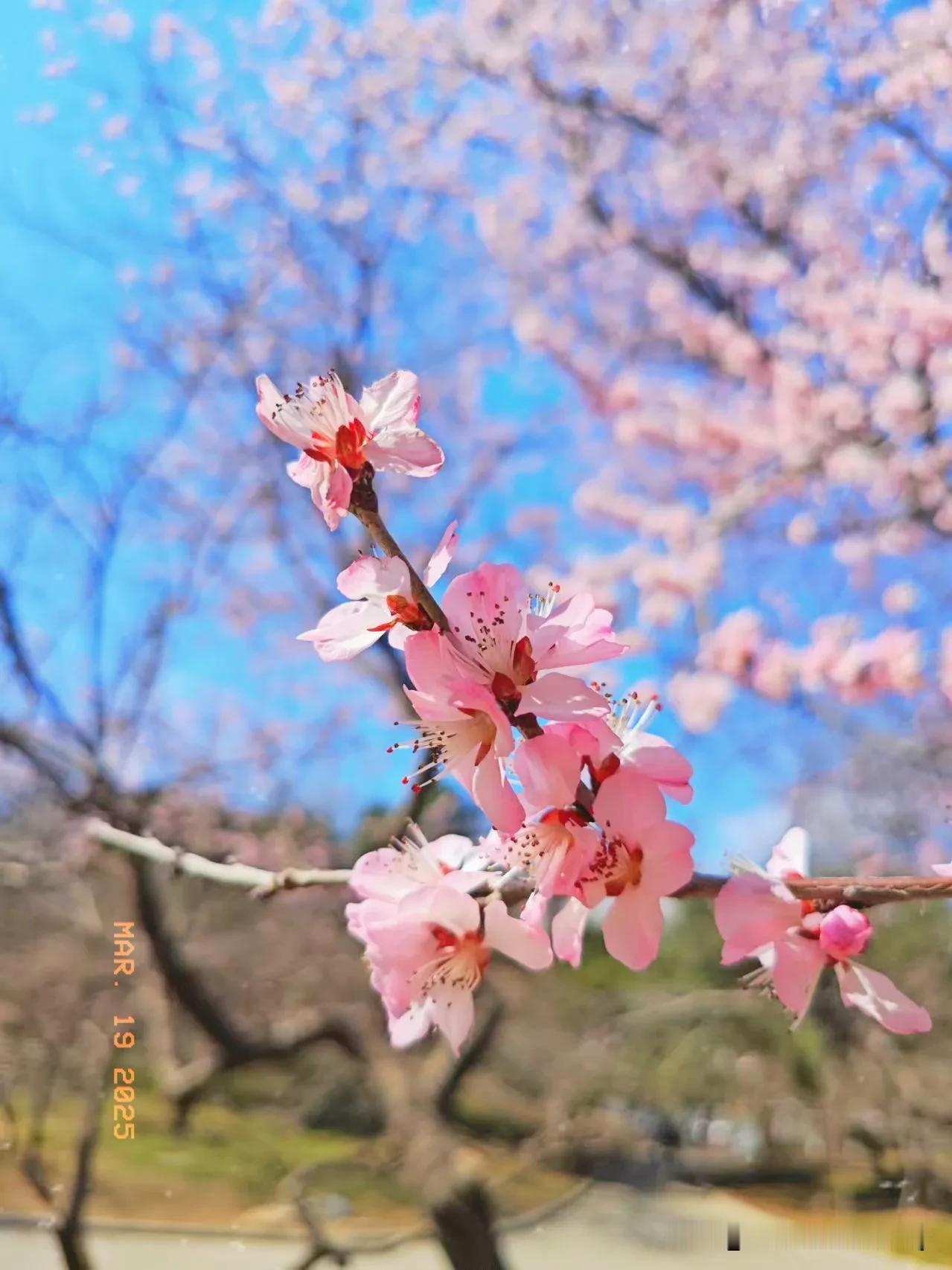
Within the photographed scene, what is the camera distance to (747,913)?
26 cm

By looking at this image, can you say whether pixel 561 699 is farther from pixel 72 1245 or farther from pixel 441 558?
pixel 72 1245

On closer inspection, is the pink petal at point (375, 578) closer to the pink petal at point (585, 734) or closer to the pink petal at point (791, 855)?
the pink petal at point (585, 734)

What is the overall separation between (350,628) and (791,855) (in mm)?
175

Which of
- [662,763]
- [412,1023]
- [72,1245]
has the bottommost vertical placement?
[72,1245]

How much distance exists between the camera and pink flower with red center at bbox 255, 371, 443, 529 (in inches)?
10.7

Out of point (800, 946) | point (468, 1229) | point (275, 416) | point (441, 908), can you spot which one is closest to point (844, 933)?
point (800, 946)

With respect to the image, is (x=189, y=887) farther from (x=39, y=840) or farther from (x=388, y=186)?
(x=388, y=186)

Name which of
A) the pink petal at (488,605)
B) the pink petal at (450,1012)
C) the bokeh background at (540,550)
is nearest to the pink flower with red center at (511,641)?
the pink petal at (488,605)

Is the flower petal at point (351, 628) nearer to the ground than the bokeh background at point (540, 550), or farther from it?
farther from it

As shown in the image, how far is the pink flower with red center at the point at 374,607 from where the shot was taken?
250mm

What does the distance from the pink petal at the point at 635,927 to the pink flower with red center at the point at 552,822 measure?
2cm

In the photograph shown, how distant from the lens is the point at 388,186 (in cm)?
210

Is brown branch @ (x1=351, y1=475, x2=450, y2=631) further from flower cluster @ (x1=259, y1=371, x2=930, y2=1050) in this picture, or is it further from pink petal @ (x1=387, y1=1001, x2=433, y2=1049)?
pink petal @ (x1=387, y1=1001, x2=433, y2=1049)

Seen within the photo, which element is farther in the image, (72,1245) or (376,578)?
(72,1245)
